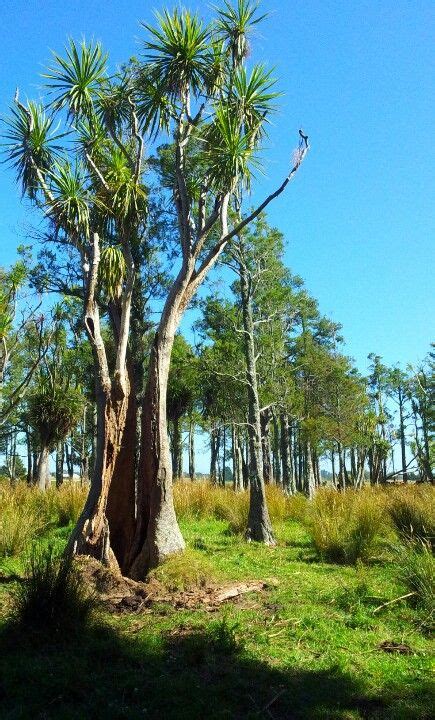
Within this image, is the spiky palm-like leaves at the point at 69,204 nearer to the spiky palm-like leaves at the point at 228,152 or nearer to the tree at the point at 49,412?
the spiky palm-like leaves at the point at 228,152

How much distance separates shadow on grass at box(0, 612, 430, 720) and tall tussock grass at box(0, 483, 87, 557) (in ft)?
13.4

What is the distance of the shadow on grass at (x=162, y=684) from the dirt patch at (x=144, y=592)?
112 centimetres

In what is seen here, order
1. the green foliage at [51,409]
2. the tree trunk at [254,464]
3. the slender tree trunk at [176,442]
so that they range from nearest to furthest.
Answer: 1. the tree trunk at [254,464]
2. the green foliage at [51,409]
3. the slender tree trunk at [176,442]

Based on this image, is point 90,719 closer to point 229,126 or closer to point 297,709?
point 297,709

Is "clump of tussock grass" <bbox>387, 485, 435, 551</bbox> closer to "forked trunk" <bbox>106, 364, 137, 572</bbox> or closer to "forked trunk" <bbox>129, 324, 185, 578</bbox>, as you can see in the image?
"forked trunk" <bbox>129, 324, 185, 578</bbox>

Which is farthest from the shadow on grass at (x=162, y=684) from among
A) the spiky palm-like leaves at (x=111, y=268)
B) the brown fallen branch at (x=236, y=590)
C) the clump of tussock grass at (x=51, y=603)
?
the spiky palm-like leaves at (x=111, y=268)

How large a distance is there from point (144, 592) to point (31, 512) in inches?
200

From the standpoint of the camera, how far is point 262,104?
327 inches

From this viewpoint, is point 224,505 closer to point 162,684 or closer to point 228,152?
point 228,152

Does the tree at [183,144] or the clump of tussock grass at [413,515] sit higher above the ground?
the tree at [183,144]

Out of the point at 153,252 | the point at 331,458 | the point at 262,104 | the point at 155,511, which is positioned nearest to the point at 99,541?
the point at 155,511

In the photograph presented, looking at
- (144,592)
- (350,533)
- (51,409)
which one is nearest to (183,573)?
(144,592)

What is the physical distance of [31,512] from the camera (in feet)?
34.9

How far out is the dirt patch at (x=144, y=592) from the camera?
5.96 meters
